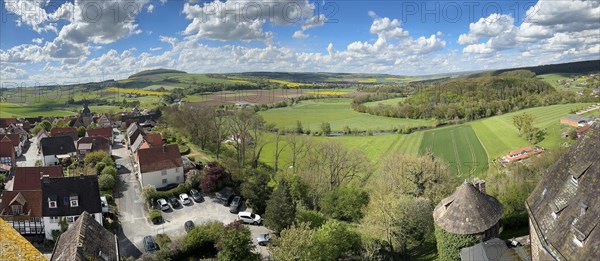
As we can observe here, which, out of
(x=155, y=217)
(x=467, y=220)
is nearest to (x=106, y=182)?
(x=155, y=217)

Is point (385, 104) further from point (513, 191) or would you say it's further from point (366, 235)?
point (366, 235)

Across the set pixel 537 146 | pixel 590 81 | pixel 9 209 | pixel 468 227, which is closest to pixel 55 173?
pixel 9 209

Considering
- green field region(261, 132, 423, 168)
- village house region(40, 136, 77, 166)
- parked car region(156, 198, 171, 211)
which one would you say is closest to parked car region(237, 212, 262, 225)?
parked car region(156, 198, 171, 211)

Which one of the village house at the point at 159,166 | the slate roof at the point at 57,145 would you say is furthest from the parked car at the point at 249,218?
the slate roof at the point at 57,145

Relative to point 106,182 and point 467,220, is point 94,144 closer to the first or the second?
point 106,182

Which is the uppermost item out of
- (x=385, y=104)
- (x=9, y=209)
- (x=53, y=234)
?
(x=385, y=104)

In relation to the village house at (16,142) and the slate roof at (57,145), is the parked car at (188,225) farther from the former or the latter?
the village house at (16,142)
